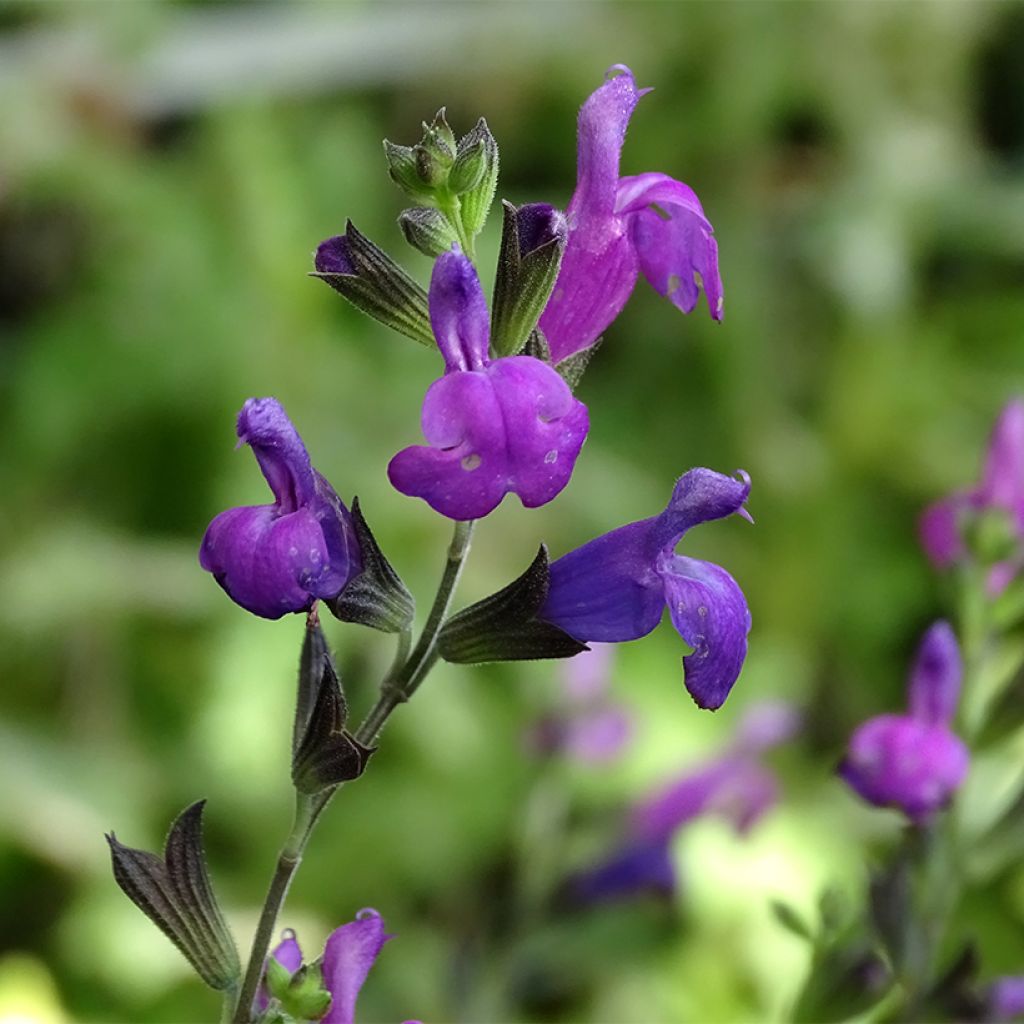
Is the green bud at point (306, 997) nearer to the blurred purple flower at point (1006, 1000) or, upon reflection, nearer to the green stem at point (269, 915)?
the green stem at point (269, 915)

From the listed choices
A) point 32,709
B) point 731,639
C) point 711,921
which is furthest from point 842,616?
point 731,639

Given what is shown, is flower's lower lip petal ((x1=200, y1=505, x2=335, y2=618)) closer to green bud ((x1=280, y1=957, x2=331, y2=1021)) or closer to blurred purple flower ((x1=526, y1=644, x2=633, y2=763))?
green bud ((x1=280, y1=957, x2=331, y2=1021))

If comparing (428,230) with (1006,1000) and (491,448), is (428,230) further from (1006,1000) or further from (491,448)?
(1006,1000)

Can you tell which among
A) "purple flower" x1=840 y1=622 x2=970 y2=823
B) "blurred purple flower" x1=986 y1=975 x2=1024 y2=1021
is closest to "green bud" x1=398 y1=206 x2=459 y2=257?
"purple flower" x1=840 y1=622 x2=970 y2=823

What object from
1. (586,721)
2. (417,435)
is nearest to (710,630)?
(586,721)

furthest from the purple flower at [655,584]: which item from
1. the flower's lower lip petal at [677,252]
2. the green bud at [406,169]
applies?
the green bud at [406,169]

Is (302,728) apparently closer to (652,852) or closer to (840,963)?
(840,963)
